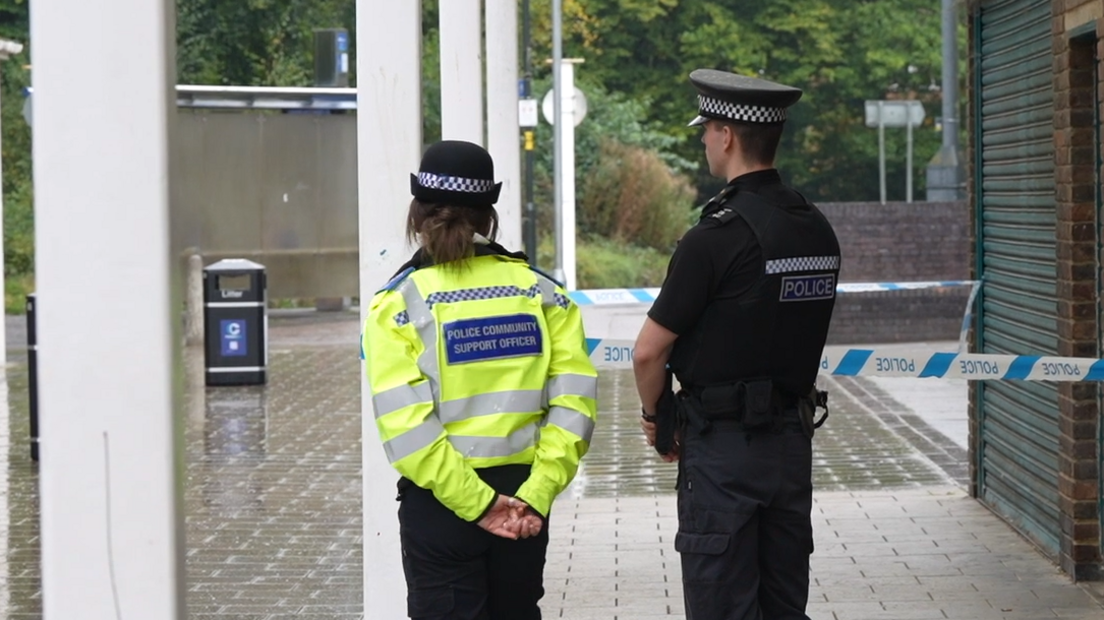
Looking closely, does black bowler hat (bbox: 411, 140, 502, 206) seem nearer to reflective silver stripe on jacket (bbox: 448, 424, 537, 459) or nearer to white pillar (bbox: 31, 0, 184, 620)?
reflective silver stripe on jacket (bbox: 448, 424, 537, 459)

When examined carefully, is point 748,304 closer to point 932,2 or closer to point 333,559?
point 333,559

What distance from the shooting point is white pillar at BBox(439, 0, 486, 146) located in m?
8.85

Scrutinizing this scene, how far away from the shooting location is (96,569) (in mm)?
2871

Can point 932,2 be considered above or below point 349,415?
above

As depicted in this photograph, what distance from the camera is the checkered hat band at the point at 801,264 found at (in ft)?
14.5

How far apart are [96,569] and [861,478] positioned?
8.21 meters

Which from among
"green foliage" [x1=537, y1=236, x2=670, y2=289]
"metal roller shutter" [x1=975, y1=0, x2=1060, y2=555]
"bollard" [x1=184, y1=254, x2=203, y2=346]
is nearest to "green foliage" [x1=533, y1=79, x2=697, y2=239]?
"green foliage" [x1=537, y1=236, x2=670, y2=289]

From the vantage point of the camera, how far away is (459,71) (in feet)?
29.2

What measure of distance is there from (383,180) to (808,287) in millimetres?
2034

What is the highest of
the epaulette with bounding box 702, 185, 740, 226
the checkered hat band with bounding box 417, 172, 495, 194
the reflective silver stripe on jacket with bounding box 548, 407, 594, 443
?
the checkered hat band with bounding box 417, 172, 495, 194

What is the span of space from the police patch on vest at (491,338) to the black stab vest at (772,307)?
1.86ft

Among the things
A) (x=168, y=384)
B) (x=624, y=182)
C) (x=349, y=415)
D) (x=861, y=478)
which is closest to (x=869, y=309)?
(x=349, y=415)

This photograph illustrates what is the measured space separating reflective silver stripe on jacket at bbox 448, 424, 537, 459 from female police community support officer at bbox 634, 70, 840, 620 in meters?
0.54

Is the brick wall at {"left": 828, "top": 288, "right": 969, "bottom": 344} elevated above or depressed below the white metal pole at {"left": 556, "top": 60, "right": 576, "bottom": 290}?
below
